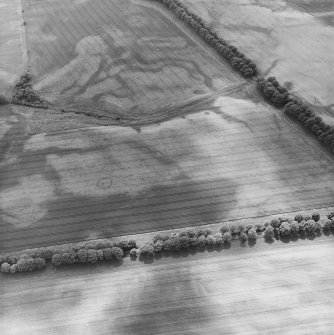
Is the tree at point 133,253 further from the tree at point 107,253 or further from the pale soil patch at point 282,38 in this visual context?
the pale soil patch at point 282,38

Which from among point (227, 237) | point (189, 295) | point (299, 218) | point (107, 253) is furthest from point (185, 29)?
point (189, 295)

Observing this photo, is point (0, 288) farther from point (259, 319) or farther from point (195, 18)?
point (195, 18)

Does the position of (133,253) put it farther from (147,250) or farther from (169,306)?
(169,306)

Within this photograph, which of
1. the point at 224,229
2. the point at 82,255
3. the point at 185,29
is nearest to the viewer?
the point at 82,255

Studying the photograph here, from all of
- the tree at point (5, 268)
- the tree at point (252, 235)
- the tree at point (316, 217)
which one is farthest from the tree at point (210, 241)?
the tree at point (5, 268)

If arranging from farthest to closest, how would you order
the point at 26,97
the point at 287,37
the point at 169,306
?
the point at 287,37
the point at 26,97
the point at 169,306

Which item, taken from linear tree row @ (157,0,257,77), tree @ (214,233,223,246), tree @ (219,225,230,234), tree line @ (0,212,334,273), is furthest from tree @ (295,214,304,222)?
linear tree row @ (157,0,257,77)
